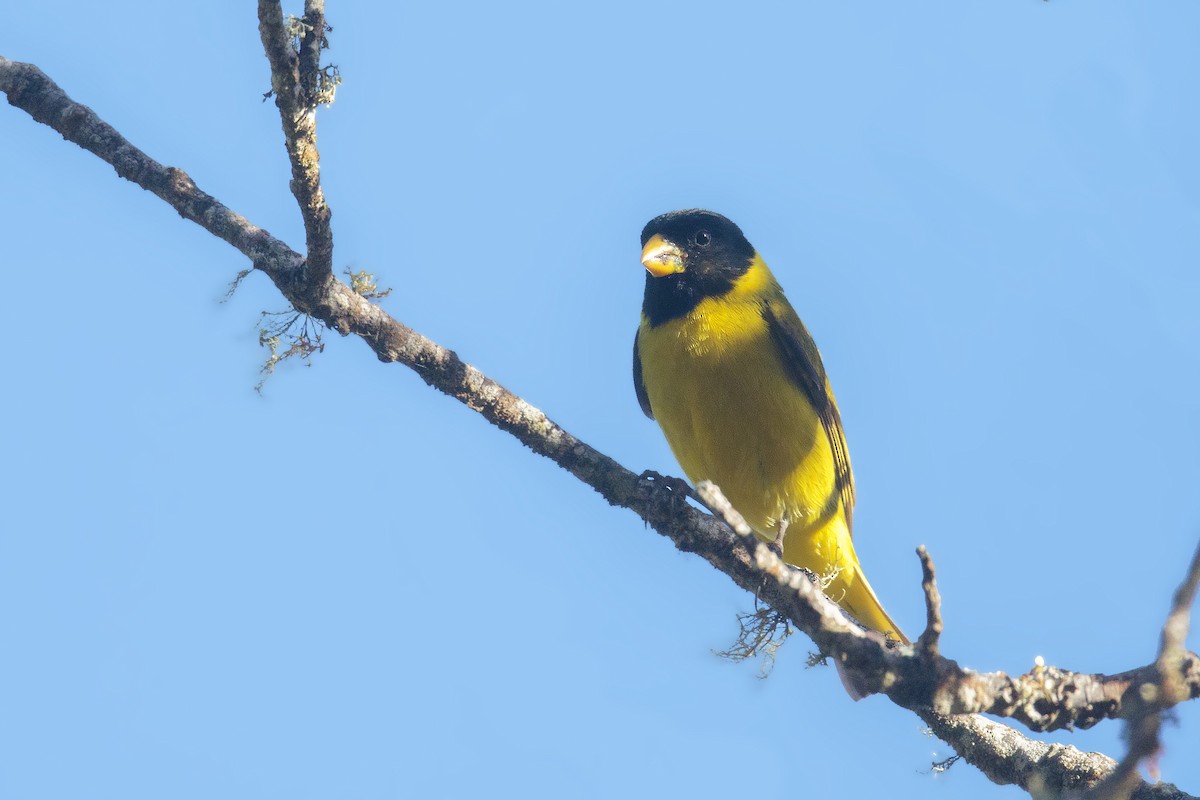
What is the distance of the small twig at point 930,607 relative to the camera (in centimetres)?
271

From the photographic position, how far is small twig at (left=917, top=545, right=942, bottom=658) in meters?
2.71

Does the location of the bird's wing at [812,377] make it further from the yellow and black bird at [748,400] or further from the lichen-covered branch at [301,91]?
the lichen-covered branch at [301,91]

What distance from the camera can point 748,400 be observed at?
17.1 ft

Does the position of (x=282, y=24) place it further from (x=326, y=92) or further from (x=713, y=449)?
(x=713, y=449)

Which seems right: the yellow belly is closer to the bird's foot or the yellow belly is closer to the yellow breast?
the yellow breast

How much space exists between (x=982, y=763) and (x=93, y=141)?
12.6ft

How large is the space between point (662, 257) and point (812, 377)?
0.96m

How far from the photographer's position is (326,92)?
3512mm

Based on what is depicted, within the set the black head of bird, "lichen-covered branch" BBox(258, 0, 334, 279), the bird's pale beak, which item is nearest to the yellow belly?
the black head of bird

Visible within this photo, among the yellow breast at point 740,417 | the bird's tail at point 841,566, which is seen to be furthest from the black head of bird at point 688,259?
the bird's tail at point 841,566

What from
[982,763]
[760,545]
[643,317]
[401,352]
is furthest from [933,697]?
[643,317]

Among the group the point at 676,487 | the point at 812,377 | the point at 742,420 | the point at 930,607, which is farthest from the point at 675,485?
the point at 930,607

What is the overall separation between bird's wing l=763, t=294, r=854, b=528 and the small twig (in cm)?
255

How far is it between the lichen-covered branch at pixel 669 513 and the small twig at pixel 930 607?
0.01 metres
